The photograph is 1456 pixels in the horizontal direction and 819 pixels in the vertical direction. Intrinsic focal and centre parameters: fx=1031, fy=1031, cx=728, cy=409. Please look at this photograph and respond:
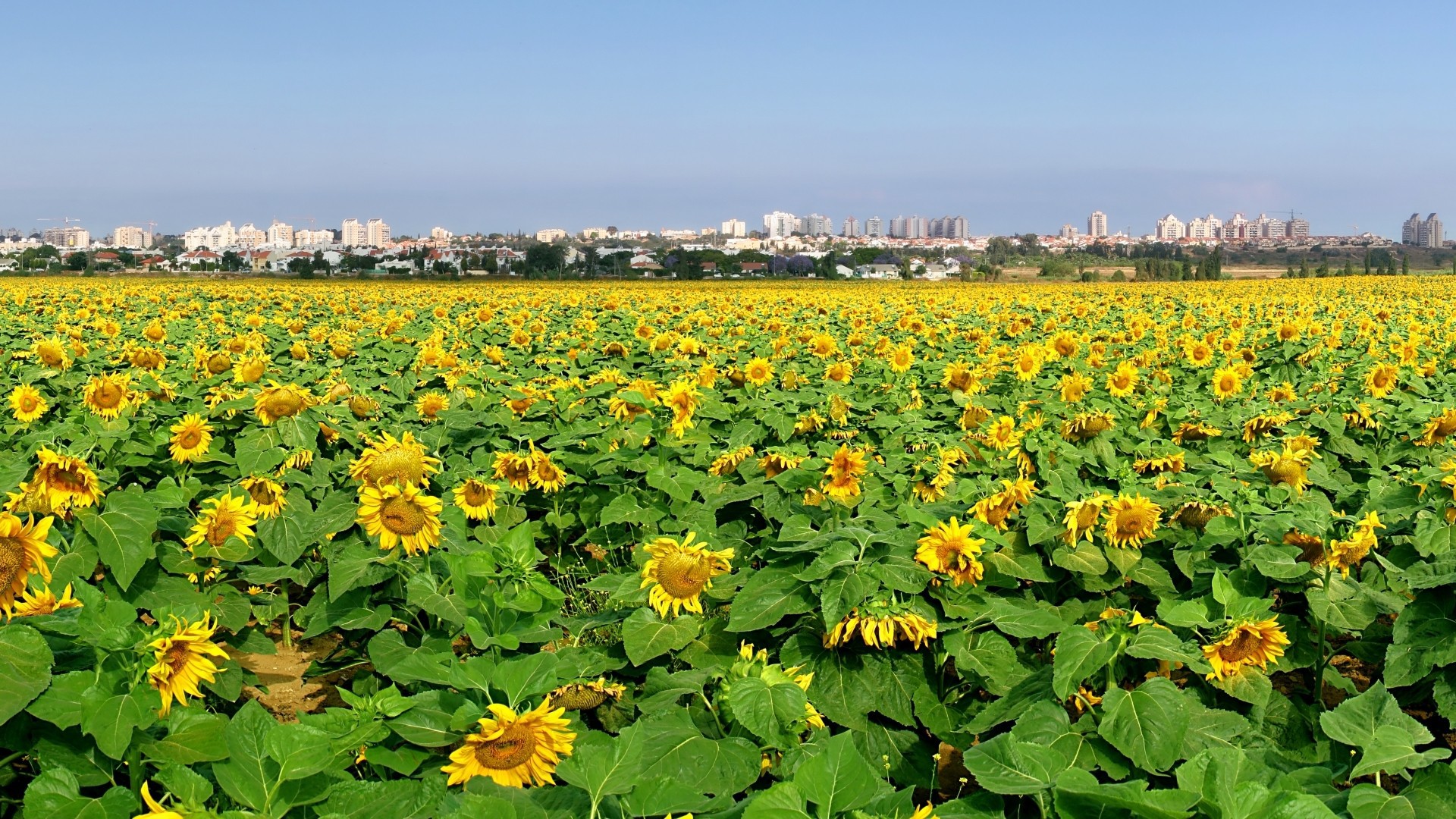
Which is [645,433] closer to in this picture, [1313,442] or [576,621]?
[576,621]

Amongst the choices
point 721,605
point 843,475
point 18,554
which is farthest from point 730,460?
point 18,554

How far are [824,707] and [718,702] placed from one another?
48cm

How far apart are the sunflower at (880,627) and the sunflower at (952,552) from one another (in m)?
0.25

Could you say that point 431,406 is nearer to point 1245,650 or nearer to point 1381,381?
point 1245,650

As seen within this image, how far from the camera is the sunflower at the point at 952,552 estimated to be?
317 centimetres

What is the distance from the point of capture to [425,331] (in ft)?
50.2

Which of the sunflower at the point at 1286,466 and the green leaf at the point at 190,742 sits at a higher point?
the sunflower at the point at 1286,466

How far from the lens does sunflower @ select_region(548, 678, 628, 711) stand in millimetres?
2967

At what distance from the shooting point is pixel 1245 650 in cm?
292

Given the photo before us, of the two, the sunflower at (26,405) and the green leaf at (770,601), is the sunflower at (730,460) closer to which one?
the green leaf at (770,601)

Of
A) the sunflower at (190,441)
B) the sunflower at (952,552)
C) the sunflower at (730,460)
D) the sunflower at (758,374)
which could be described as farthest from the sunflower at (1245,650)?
the sunflower at (758,374)

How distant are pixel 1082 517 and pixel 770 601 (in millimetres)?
1420

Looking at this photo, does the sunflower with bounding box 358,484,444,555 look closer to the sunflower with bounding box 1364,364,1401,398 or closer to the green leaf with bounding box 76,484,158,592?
the green leaf with bounding box 76,484,158,592

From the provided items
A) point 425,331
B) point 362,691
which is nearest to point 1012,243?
point 425,331
